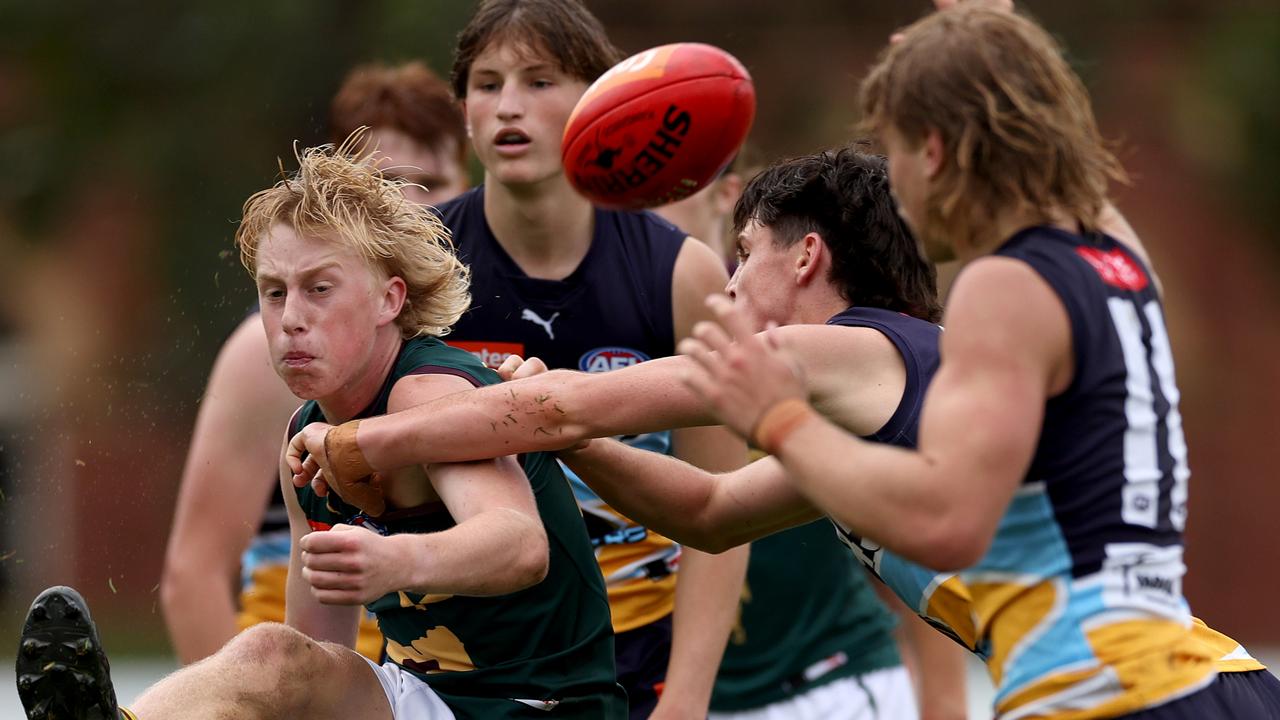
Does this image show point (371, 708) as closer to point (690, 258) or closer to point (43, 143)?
point (690, 258)

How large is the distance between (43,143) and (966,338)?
17.0 metres

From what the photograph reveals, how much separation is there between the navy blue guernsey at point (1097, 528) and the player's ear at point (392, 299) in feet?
5.63

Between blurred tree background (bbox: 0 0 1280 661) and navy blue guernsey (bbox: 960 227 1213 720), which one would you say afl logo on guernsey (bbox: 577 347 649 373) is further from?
blurred tree background (bbox: 0 0 1280 661)

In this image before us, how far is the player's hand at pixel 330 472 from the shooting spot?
403 centimetres

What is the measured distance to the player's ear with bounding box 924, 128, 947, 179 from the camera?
3.25 meters

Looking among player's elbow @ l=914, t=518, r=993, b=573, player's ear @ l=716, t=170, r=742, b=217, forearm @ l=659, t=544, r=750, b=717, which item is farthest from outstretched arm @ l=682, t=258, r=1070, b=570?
player's ear @ l=716, t=170, r=742, b=217

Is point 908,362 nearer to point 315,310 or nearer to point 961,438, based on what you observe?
point 961,438

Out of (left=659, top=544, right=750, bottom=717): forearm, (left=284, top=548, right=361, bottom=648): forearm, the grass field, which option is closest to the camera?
(left=284, top=548, right=361, bottom=648): forearm

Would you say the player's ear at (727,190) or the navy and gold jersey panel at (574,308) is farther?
the player's ear at (727,190)

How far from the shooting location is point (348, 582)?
346cm

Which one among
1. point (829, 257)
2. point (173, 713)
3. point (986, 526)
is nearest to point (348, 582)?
point (173, 713)

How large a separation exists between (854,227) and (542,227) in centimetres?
138

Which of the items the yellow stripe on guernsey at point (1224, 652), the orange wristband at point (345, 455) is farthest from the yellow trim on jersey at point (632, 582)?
the yellow stripe on guernsey at point (1224, 652)

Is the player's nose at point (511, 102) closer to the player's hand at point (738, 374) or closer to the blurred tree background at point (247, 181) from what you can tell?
the player's hand at point (738, 374)
